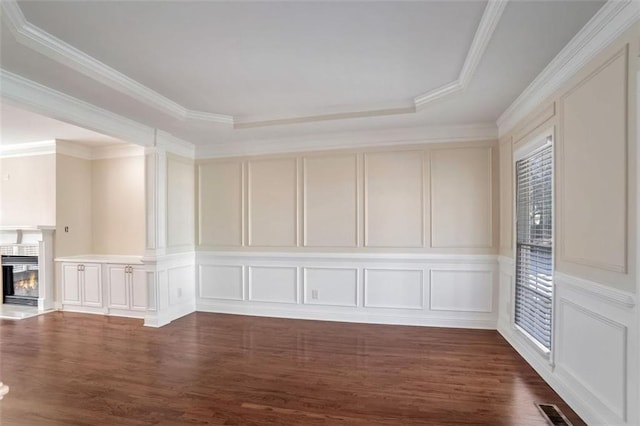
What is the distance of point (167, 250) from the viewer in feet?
15.1

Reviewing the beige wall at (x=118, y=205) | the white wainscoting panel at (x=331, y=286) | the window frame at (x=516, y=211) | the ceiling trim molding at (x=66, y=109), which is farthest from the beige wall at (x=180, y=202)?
the window frame at (x=516, y=211)

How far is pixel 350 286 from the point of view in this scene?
4531 mm

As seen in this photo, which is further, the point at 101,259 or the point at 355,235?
the point at 101,259

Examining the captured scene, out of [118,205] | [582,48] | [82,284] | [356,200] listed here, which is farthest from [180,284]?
[582,48]

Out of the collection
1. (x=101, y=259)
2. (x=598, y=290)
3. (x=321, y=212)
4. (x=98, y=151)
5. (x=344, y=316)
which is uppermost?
(x=98, y=151)

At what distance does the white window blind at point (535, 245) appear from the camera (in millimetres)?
2865

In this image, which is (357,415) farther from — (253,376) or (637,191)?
(637,191)

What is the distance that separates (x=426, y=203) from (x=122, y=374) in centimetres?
387

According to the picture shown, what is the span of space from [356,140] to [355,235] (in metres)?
1.34

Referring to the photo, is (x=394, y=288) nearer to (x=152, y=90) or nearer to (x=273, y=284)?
(x=273, y=284)

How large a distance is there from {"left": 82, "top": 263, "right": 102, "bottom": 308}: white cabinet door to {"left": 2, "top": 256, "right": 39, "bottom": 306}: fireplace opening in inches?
41.9

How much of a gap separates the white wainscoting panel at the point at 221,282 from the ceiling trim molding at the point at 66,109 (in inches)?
83.0

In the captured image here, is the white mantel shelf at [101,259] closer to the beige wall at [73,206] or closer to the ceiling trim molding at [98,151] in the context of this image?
the beige wall at [73,206]

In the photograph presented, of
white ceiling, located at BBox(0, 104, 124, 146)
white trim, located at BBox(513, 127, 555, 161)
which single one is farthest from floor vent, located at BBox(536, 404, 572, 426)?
white ceiling, located at BBox(0, 104, 124, 146)
